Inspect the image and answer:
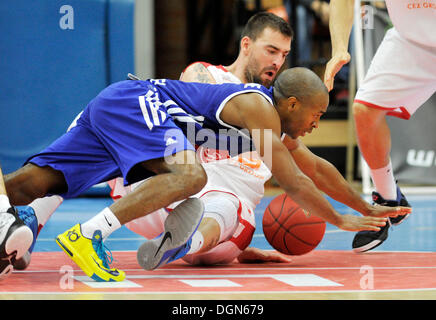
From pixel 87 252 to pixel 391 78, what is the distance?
241 cm

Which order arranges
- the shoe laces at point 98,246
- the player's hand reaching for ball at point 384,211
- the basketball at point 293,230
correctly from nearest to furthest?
the shoe laces at point 98,246
the player's hand reaching for ball at point 384,211
the basketball at point 293,230

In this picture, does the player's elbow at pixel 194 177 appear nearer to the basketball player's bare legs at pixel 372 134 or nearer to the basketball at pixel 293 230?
the basketball at pixel 293 230

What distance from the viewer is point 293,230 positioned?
4301 mm

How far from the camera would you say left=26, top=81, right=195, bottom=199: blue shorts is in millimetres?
3609

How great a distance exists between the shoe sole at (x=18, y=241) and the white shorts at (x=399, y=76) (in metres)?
2.43

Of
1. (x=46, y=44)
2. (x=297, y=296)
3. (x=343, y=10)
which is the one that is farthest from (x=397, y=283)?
(x=46, y=44)

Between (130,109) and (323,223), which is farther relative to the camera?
(323,223)

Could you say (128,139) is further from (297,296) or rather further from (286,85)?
(297,296)

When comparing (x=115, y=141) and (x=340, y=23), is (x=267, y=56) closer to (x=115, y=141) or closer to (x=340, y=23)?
(x=340, y=23)

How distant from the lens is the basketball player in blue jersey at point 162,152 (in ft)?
11.2

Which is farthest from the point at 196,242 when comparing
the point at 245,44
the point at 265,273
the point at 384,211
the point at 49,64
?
the point at 49,64

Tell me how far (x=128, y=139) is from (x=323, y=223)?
137 cm

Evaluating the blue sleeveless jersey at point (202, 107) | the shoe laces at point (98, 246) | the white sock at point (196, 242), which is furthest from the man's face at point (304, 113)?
the shoe laces at point (98, 246)

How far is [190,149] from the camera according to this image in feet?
11.7
